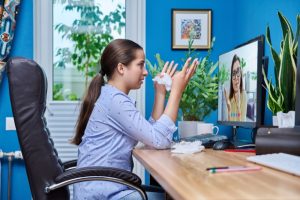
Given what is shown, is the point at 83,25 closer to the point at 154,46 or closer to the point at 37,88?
the point at 154,46

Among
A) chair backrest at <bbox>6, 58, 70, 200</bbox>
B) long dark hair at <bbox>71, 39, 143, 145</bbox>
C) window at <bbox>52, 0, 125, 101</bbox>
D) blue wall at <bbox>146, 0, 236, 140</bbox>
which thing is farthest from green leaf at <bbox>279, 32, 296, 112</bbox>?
window at <bbox>52, 0, 125, 101</bbox>

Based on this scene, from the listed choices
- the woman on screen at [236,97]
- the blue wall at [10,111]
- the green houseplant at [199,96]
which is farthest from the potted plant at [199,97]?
the blue wall at [10,111]

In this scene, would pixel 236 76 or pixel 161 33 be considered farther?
pixel 161 33

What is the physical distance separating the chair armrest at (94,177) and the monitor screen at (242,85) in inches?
26.4

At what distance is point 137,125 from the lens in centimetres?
153

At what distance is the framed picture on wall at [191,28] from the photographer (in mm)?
2990

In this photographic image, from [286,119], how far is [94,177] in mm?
824

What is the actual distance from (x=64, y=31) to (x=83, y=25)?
0.15 meters

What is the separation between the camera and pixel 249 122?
5.99 feet

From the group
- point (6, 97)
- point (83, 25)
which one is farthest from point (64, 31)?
point (6, 97)

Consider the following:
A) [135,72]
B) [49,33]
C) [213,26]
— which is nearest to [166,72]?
[135,72]

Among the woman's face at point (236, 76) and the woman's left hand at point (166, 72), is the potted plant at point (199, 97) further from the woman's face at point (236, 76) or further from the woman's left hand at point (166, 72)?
the woman's left hand at point (166, 72)

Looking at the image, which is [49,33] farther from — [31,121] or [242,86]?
[31,121]

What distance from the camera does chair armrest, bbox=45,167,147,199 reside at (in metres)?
1.32
